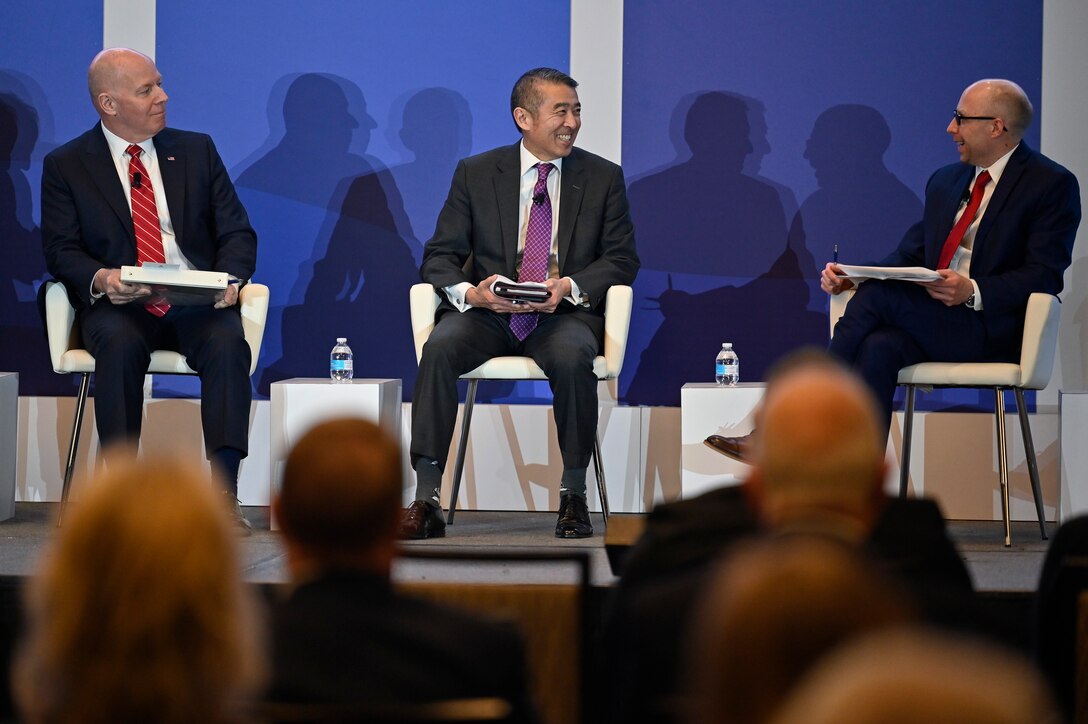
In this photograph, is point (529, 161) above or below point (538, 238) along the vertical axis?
above

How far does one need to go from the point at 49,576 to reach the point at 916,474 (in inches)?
171

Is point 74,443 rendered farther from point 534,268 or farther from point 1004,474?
point 1004,474

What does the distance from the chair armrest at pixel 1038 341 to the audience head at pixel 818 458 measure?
109 inches

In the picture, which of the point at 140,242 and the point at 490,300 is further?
the point at 140,242

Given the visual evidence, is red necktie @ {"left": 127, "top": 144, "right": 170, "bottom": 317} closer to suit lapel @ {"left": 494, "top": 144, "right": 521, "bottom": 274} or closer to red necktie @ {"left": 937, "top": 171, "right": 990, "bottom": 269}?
suit lapel @ {"left": 494, "top": 144, "right": 521, "bottom": 274}

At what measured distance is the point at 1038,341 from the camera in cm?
402

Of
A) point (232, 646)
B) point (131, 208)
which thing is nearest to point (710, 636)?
point (232, 646)

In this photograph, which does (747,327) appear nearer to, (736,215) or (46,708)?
(736,215)

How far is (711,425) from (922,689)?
3953mm

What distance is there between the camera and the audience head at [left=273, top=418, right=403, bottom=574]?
1271 mm

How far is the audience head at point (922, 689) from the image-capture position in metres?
0.57

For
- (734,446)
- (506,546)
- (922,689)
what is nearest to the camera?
(922,689)

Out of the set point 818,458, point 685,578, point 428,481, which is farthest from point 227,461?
point 818,458

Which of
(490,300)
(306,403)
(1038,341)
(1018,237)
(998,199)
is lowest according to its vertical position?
(306,403)
